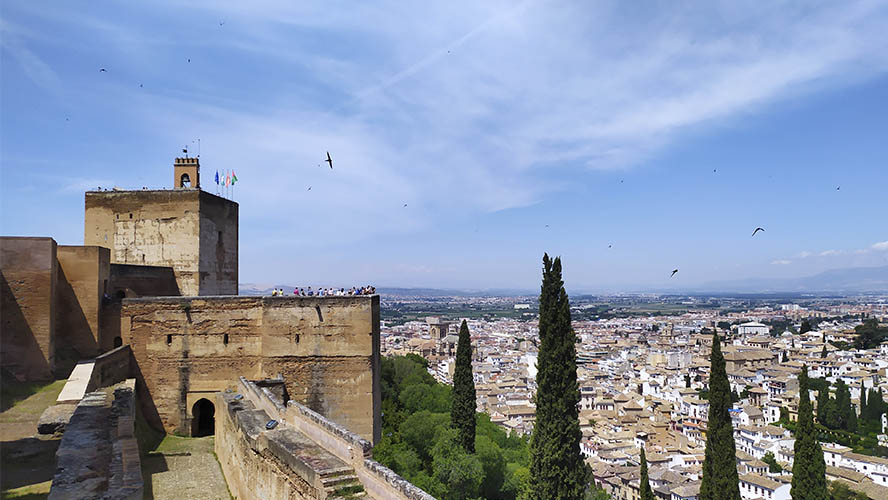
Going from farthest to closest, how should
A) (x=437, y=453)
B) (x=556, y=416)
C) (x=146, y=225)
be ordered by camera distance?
(x=437, y=453) → (x=556, y=416) → (x=146, y=225)

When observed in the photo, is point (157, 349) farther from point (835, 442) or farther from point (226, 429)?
point (835, 442)

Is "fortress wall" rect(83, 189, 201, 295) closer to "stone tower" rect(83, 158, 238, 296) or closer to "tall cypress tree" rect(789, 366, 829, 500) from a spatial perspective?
"stone tower" rect(83, 158, 238, 296)

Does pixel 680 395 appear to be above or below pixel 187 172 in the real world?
below

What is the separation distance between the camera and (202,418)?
1444 cm

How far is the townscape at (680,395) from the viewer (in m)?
56.8

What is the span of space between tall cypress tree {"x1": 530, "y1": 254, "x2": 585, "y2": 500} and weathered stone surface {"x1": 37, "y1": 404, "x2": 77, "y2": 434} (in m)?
12.6

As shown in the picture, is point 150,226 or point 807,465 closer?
point 150,226

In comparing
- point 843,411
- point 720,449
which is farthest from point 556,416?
point 843,411

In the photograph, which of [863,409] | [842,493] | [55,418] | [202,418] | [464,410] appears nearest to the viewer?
[55,418]

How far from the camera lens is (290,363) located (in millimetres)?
13883

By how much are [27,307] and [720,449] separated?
24908 mm

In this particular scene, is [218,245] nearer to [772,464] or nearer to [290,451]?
[290,451]

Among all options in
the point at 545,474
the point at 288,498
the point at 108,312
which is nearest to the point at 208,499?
the point at 288,498

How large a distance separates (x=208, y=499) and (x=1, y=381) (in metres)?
5.51
